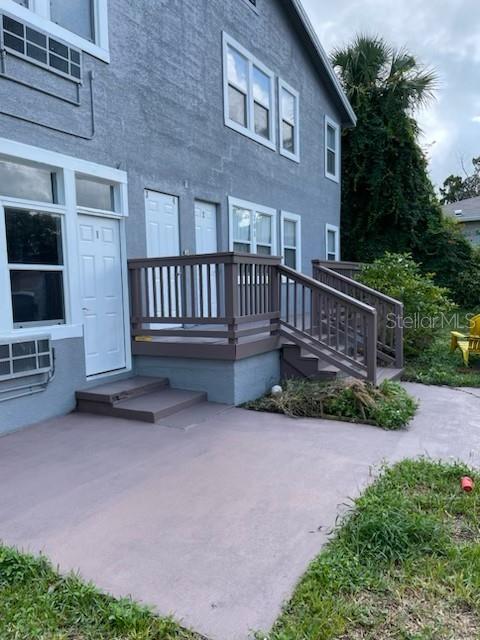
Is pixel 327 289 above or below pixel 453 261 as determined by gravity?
below

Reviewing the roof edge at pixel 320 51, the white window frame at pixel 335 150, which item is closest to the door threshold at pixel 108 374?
the roof edge at pixel 320 51

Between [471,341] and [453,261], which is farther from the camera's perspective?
[453,261]

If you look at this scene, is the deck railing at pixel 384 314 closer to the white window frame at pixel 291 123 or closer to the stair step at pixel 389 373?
the stair step at pixel 389 373

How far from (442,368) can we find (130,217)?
532cm

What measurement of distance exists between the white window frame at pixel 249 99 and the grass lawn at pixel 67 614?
7.53m

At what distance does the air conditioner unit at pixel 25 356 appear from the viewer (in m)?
4.61

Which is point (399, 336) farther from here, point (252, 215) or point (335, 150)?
point (335, 150)

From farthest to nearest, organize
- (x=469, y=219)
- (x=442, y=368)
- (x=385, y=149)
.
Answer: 1. (x=469, y=219)
2. (x=385, y=149)
3. (x=442, y=368)

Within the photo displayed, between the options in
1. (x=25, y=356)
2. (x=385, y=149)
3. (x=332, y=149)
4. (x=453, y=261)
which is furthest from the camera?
(x=453, y=261)

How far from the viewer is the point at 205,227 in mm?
7855

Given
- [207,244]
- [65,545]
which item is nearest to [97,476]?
[65,545]

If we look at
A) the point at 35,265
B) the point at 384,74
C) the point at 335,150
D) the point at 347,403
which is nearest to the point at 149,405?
the point at 35,265

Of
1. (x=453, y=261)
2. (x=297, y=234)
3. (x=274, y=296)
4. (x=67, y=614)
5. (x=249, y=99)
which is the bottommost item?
(x=67, y=614)

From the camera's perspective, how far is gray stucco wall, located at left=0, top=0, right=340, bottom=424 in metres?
5.03
